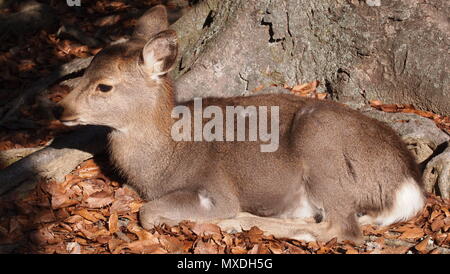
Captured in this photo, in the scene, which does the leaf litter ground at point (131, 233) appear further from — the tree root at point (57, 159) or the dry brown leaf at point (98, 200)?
the tree root at point (57, 159)

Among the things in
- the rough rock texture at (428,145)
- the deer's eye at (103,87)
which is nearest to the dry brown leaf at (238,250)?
the deer's eye at (103,87)

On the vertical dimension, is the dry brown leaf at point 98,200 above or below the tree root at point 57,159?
below

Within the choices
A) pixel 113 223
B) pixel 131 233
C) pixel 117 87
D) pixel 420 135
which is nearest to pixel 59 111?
pixel 117 87

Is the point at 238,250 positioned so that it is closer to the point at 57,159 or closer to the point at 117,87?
the point at 117,87

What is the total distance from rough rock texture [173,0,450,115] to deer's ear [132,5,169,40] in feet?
3.33

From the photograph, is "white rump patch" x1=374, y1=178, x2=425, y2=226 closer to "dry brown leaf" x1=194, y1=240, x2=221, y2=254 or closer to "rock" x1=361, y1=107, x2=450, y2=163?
"rock" x1=361, y1=107, x2=450, y2=163

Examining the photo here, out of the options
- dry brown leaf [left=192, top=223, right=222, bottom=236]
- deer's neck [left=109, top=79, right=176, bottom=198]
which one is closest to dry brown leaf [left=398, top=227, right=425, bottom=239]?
dry brown leaf [left=192, top=223, right=222, bottom=236]

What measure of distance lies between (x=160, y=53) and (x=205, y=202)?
59.9 inches

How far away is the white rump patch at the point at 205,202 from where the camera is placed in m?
5.86

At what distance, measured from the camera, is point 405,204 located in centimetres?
571

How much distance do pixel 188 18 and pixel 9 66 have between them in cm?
332

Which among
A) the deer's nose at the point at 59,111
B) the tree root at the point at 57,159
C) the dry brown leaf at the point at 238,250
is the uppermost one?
the deer's nose at the point at 59,111

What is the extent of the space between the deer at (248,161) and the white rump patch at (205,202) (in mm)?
10

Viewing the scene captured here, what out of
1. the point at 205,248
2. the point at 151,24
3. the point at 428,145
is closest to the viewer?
the point at 205,248
